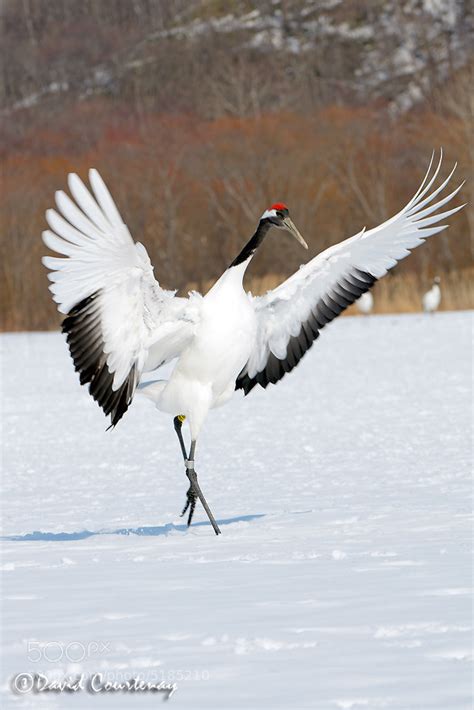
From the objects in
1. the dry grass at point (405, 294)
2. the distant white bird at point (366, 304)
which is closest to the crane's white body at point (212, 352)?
the distant white bird at point (366, 304)

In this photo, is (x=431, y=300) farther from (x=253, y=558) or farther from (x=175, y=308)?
(x=253, y=558)

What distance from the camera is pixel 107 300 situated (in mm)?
6508

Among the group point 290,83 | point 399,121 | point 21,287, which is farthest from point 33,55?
point 21,287

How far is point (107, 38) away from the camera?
8012 cm

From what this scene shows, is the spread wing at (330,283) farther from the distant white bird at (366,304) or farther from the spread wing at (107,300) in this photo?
the distant white bird at (366,304)

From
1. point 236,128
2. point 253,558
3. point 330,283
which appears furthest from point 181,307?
point 236,128

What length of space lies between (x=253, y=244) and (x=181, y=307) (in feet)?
1.69

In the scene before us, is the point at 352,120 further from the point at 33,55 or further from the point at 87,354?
the point at 33,55

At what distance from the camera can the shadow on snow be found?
6711 millimetres

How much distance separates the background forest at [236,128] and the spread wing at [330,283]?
11959 mm

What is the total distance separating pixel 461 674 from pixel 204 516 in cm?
411
